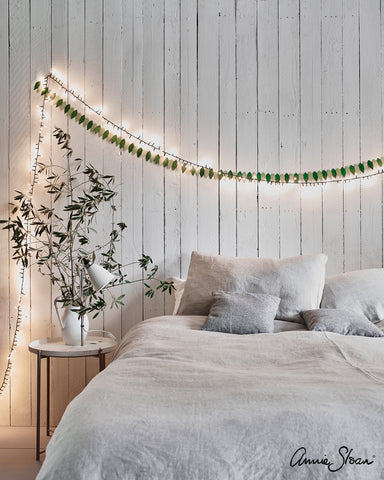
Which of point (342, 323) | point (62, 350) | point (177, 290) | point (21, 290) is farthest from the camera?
point (21, 290)

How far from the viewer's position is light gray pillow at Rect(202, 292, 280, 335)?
2387 mm

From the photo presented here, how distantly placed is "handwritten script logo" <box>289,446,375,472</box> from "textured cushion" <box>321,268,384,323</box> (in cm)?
147

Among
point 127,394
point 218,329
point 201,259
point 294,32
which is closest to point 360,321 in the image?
point 218,329

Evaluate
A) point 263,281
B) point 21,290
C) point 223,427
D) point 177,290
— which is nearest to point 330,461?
point 223,427

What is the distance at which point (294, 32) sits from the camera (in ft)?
10.2

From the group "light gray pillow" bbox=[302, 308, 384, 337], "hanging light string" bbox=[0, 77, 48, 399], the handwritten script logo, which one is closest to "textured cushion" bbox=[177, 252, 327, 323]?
"light gray pillow" bbox=[302, 308, 384, 337]

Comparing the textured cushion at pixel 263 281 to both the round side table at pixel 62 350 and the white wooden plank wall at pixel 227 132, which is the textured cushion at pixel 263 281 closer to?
the white wooden plank wall at pixel 227 132

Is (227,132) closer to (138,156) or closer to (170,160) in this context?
(170,160)

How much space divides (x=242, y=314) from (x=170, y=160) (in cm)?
111

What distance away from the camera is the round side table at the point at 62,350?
2588mm

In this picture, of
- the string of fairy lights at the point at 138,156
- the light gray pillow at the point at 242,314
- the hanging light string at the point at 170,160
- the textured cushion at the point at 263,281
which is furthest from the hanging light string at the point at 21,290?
the light gray pillow at the point at 242,314

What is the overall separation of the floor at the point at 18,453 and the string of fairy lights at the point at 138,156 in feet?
0.80

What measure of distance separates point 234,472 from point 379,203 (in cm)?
228

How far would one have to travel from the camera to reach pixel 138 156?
308cm
